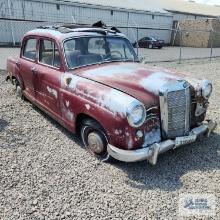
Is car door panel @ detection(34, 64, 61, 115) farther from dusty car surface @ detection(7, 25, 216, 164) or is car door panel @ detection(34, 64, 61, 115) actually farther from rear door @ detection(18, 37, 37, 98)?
rear door @ detection(18, 37, 37, 98)

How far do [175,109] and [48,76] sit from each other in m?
2.33

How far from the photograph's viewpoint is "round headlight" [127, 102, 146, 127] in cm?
357

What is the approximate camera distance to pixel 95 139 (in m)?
4.20

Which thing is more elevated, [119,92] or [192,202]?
[119,92]

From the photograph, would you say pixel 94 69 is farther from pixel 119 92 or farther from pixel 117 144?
pixel 117 144

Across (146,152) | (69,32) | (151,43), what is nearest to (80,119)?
(146,152)

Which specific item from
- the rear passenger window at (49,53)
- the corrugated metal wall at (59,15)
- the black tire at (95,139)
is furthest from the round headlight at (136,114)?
the corrugated metal wall at (59,15)

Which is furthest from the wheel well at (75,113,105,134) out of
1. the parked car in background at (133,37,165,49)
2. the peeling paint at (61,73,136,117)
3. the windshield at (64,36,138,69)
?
the parked car in background at (133,37,165,49)

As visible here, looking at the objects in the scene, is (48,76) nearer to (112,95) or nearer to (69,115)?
(69,115)

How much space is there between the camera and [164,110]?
3910 mm

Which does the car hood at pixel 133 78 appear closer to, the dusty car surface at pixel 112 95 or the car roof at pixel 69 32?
the dusty car surface at pixel 112 95

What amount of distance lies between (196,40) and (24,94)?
2805 centimetres

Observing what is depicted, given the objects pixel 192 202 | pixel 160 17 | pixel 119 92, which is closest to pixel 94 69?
pixel 119 92

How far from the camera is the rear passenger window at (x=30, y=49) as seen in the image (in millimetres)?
5746
